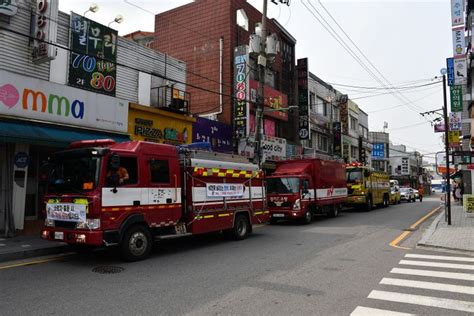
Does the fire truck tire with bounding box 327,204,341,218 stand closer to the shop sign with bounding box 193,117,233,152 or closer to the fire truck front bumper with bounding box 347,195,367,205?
the fire truck front bumper with bounding box 347,195,367,205

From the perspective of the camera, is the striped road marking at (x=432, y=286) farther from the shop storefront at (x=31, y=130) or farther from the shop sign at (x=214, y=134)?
the shop sign at (x=214, y=134)

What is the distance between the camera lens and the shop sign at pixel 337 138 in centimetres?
4050

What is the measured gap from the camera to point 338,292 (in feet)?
21.3

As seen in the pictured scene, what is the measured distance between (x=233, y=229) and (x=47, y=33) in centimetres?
861

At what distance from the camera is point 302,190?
1786cm

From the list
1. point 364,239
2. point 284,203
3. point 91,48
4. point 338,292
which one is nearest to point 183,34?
point 91,48

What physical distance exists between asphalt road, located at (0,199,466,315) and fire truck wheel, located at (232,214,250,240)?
117 cm

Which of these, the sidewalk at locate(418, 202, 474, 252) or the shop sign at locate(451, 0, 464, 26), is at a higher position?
the shop sign at locate(451, 0, 464, 26)

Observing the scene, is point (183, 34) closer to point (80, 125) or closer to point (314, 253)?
point (80, 125)

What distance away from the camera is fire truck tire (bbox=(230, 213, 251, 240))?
1264cm

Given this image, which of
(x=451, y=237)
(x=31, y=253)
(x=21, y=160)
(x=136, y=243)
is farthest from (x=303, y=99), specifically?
(x=31, y=253)

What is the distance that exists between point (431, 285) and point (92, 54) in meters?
→ 13.6

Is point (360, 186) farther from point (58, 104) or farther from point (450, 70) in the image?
point (58, 104)

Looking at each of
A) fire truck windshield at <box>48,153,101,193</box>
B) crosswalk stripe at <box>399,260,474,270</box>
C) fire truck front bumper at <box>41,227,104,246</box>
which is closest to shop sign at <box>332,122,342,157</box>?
crosswalk stripe at <box>399,260,474,270</box>
